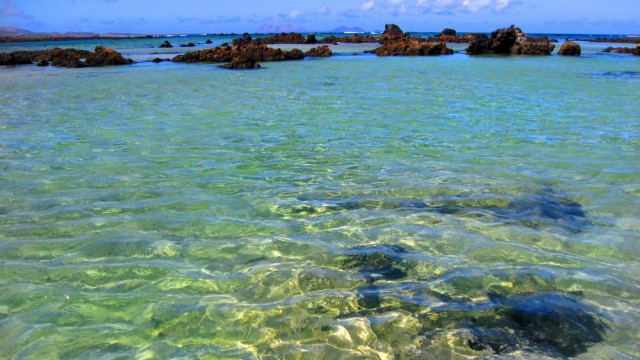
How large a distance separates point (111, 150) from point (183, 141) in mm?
1438

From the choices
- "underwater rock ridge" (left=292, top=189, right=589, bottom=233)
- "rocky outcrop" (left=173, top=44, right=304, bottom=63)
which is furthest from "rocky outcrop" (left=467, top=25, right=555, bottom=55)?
"underwater rock ridge" (left=292, top=189, right=589, bottom=233)

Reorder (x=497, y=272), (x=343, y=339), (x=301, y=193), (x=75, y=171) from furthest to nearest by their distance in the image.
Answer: (x=75, y=171) → (x=301, y=193) → (x=497, y=272) → (x=343, y=339)

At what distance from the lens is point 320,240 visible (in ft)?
16.1

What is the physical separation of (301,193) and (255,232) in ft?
4.63

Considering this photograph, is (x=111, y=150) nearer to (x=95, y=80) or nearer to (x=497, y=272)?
(x=497, y=272)

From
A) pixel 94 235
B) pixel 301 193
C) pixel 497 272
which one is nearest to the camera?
Answer: pixel 497 272

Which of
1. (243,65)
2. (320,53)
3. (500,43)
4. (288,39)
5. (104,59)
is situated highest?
(288,39)

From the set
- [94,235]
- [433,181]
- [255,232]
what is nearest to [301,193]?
[255,232]

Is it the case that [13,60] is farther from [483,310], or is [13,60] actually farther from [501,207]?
[483,310]

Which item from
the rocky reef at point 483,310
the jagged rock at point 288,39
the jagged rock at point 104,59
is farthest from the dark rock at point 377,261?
the jagged rock at point 288,39

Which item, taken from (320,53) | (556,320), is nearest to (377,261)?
(556,320)

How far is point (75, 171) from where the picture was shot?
7418mm

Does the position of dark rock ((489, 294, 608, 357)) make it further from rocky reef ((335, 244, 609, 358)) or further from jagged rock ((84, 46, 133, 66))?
jagged rock ((84, 46, 133, 66))

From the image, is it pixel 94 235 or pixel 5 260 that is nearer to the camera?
pixel 5 260
